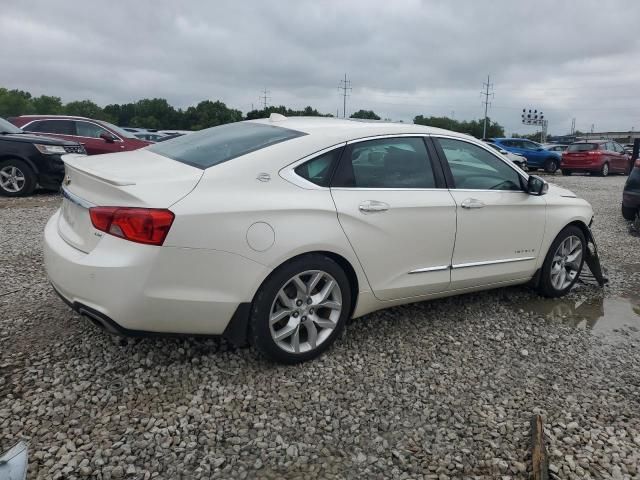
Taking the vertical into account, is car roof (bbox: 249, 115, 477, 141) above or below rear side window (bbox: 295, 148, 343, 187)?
above

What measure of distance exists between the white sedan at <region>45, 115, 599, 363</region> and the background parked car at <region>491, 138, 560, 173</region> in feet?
66.2

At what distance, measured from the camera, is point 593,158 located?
2081 cm

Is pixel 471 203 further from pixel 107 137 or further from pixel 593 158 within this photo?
pixel 593 158

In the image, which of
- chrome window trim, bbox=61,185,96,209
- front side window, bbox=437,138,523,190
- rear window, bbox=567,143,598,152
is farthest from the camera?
rear window, bbox=567,143,598,152

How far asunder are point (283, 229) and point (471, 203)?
169cm

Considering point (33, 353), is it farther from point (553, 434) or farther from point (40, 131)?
point (40, 131)

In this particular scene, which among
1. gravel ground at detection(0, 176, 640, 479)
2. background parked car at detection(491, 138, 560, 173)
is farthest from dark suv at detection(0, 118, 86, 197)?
background parked car at detection(491, 138, 560, 173)

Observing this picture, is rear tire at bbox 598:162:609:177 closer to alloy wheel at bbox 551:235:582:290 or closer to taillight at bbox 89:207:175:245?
alloy wheel at bbox 551:235:582:290

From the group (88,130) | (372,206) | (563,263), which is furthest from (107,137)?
(563,263)

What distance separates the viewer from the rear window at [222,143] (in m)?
3.18

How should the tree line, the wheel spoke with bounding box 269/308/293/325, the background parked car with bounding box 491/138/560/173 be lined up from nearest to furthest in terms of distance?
the wheel spoke with bounding box 269/308/293/325, the background parked car with bounding box 491/138/560/173, the tree line

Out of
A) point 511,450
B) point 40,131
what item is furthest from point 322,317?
point 40,131

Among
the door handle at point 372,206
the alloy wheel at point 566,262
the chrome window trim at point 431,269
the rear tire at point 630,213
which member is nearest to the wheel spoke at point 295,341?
the door handle at point 372,206

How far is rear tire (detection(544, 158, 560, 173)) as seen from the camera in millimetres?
22702
